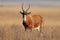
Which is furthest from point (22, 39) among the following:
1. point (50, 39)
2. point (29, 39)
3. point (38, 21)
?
point (38, 21)

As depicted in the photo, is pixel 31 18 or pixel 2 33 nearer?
pixel 2 33

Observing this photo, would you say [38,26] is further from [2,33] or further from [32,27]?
[2,33]

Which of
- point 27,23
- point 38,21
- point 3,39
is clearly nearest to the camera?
point 3,39

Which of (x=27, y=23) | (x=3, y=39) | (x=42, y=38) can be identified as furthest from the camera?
(x=27, y=23)

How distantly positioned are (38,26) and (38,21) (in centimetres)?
27

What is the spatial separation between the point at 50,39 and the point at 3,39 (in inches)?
66.5

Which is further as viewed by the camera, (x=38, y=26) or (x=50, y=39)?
(x=38, y=26)

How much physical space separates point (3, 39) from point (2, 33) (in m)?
1.12

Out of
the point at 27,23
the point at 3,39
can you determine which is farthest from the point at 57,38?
the point at 27,23

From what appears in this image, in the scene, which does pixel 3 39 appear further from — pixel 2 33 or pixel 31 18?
pixel 31 18

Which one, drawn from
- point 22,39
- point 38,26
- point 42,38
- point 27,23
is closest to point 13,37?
point 22,39

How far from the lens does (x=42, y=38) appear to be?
33.9 ft

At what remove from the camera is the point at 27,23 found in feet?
44.1

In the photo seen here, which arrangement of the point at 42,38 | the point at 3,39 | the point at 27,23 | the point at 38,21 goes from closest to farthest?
1. the point at 3,39
2. the point at 42,38
3. the point at 27,23
4. the point at 38,21
